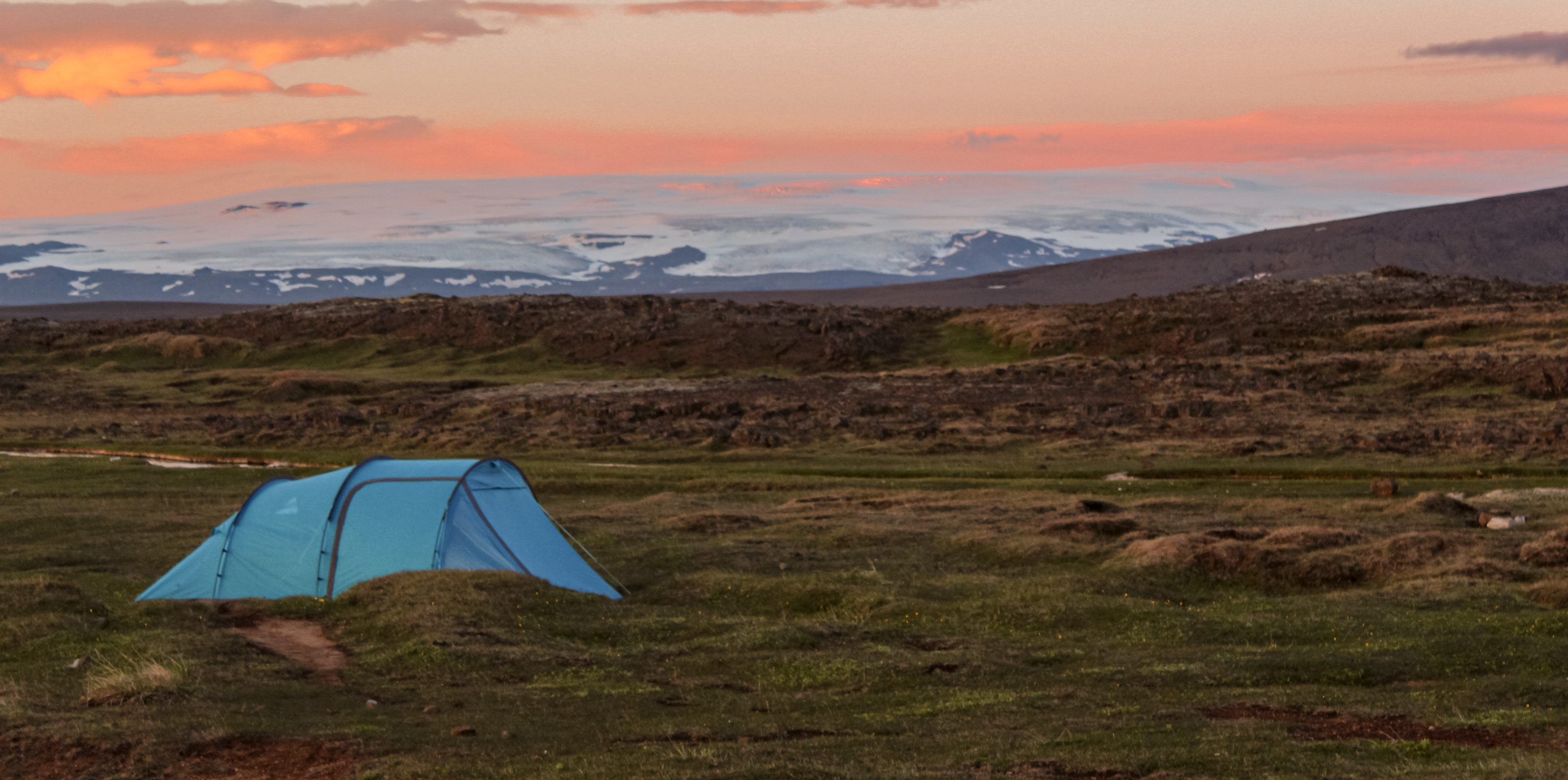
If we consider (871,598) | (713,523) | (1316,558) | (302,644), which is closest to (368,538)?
(302,644)

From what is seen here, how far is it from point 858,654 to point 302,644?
31.8 ft

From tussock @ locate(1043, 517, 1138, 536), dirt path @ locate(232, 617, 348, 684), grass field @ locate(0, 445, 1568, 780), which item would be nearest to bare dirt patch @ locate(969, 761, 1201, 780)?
grass field @ locate(0, 445, 1568, 780)

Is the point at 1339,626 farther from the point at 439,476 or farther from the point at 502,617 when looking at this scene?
the point at 439,476

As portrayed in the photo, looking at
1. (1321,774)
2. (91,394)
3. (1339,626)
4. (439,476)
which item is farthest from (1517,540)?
(91,394)

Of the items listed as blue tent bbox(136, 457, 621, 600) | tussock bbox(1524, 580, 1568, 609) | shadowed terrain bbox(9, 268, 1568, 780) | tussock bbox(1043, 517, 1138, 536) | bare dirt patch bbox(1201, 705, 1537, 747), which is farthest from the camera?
tussock bbox(1043, 517, 1138, 536)

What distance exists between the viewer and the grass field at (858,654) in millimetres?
15336

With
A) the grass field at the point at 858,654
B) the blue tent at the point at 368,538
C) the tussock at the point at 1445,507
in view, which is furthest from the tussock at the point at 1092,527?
the blue tent at the point at 368,538

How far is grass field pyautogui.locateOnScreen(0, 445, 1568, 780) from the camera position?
604 inches

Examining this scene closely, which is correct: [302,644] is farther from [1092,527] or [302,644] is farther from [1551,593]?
[1551,593]

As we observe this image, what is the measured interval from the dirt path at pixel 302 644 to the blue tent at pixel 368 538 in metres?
2.82

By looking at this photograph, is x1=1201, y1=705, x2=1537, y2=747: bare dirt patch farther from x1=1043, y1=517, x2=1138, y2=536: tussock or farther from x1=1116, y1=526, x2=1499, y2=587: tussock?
x1=1043, y1=517, x2=1138, y2=536: tussock

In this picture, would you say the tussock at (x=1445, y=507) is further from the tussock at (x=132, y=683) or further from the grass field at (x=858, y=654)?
the tussock at (x=132, y=683)

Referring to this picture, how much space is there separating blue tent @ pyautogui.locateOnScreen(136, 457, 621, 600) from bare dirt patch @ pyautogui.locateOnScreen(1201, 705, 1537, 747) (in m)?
15.7

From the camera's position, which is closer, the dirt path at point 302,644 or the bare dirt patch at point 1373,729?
the bare dirt patch at point 1373,729
